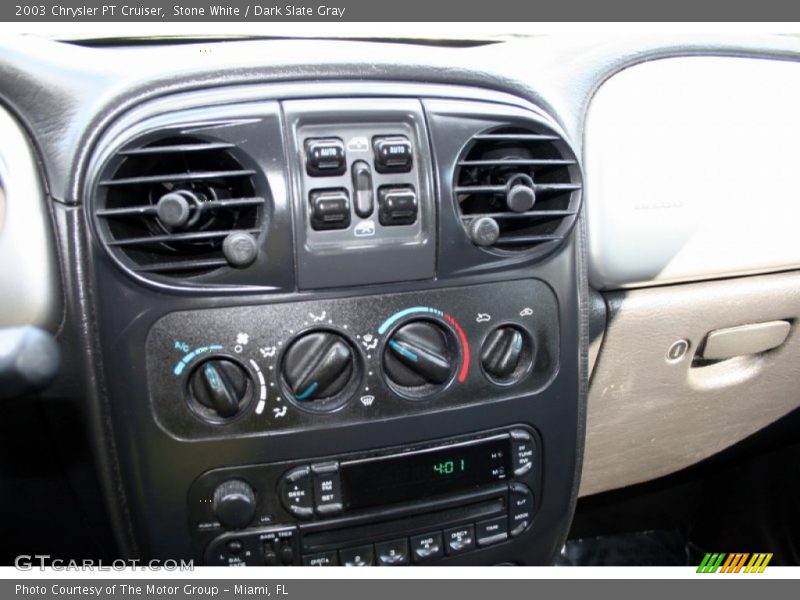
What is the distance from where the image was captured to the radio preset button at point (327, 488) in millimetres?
1051

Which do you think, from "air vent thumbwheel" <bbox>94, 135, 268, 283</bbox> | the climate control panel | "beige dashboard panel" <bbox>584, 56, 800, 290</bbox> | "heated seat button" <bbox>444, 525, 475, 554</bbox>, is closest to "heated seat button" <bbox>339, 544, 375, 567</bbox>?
"heated seat button" <bbox>444, 525, 475, 554</bbox>

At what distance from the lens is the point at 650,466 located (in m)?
1.57

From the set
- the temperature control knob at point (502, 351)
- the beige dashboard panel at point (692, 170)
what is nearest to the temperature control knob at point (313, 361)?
the temperature control knob at point (502, 351)

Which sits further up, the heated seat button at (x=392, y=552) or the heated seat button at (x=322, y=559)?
the heated seat button at (x=322, y=559)

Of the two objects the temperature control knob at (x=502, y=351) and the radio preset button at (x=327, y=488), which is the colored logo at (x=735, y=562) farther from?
the radio preset button at (x=327, y=488)

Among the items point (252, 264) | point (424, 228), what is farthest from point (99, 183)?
point (424, 228)

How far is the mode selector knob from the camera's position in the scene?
103cm

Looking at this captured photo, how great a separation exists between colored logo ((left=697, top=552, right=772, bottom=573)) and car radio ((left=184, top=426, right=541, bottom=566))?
1015mm

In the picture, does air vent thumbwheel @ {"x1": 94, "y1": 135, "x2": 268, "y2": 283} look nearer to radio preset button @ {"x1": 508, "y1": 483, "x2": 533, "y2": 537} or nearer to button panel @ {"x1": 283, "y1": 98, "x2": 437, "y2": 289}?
button panel @ {"x1": 283, "y1": 98, "x2": 437, "y2": 289}

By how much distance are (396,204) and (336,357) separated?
8.9 inches

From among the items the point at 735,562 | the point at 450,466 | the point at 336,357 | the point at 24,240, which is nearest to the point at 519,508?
the point at 450,466

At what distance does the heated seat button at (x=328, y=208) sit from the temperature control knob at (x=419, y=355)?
0.19 meters

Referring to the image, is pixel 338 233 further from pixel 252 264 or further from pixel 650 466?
pixel 650 466

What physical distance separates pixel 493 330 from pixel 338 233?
29cm
